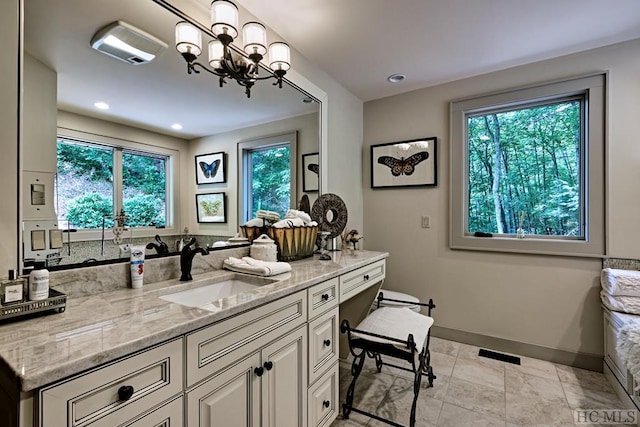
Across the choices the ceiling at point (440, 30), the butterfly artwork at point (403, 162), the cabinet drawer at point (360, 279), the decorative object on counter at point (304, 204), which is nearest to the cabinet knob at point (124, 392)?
the cabinet drawer at point (360, 279)

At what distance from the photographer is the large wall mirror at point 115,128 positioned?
1.04 meters

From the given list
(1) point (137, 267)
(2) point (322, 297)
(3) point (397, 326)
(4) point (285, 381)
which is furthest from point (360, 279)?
(1) point (137, 267)

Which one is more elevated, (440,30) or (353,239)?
(440,30)

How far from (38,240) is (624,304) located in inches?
122

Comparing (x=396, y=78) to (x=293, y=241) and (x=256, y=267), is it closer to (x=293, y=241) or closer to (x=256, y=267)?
(x=293, y=241)

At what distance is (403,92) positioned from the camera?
289 cm

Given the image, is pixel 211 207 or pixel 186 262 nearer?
pixel 186 262

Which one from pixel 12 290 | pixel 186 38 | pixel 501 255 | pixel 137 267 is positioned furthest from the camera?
pixel 501 255

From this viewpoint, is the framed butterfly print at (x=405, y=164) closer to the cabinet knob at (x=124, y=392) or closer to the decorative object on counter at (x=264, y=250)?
the decorative object on counter at (x=264, y=250)

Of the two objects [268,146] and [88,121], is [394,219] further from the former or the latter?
[88,121]

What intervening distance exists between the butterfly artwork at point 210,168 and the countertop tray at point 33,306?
0.88 meters

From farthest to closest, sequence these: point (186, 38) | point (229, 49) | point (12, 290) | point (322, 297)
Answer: point (229, 49) → point (322, 297) → point (186, 38) → point (12, 290)

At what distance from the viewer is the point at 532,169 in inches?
96.9

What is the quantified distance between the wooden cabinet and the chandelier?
1.38 meters
